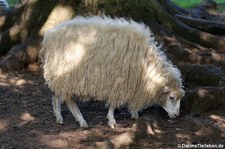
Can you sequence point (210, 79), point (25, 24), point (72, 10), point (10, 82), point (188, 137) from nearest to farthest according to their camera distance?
point (188, 137), point (210, 79), point (10, 82), point (72, 10), point (25, 24)

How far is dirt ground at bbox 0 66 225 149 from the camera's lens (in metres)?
5.61

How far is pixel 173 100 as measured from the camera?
21.7 ft

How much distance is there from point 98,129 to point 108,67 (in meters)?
0.90

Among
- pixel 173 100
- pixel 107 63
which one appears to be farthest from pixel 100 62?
pixel 173 100

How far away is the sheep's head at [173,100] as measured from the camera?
6570mm

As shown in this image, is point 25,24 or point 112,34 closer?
point 112,34

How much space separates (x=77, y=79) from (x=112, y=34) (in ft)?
2.73

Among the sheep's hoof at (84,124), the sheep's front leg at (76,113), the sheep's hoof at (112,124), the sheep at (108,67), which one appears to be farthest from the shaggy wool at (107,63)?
the sheep's hoof at (84,124)

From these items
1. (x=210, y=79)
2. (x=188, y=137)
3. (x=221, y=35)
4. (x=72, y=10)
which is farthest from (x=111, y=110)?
(x=221, y=35)

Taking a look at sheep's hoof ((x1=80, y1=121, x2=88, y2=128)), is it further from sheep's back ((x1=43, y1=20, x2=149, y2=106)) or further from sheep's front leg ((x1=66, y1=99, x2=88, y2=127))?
sheep's back ((x1=43, y1=20, x2=149, y2=106))

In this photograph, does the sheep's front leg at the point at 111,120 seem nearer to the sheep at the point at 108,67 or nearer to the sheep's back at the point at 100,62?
the sheep at the point at 108,67

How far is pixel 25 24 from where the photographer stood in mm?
9914

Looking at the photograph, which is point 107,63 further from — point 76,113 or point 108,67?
point 76,113

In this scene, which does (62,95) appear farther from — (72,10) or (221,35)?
(221,35)
